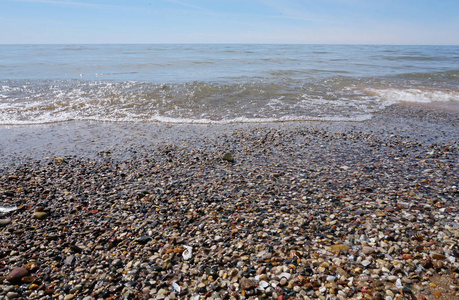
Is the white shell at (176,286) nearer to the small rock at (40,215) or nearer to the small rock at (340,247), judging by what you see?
the small rock at (340,247)

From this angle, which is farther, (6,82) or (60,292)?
(6,82)

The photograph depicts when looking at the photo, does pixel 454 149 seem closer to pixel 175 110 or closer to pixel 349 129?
pixel 349 129

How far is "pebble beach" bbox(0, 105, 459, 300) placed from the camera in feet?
10.8

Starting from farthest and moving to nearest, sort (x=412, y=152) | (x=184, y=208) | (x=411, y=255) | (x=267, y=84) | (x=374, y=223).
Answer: (x=267, y=84)
(x=412, y=152)
(x=184, y=208)
(x=374, y=223)
(x=411, y=255)

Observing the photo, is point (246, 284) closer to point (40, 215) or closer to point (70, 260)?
point (70, 260)

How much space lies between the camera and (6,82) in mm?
19438

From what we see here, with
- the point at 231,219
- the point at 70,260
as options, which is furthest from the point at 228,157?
the point at 70,260

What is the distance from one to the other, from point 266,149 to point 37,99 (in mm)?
13614

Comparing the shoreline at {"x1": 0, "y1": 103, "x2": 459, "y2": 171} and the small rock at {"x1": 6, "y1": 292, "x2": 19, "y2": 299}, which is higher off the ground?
the shoreline at {"x1": 0, "y1": 103, "x2": 459, "y2": 171}

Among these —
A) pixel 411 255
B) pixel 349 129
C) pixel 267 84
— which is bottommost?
pixel 411 255

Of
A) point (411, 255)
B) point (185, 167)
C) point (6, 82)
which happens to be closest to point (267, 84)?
point (185, 167)

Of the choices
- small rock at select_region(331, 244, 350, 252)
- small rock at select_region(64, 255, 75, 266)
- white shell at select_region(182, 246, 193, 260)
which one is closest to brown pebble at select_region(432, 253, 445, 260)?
small rock at select_region(331, 244, 350, 252)

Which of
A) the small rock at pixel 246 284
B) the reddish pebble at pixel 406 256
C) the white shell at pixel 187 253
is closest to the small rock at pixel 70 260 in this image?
the white shell at pixel 187 253

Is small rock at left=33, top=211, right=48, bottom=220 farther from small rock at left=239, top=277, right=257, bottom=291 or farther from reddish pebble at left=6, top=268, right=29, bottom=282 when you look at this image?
small rock at left=239, top=277, right=257, bottom=291
